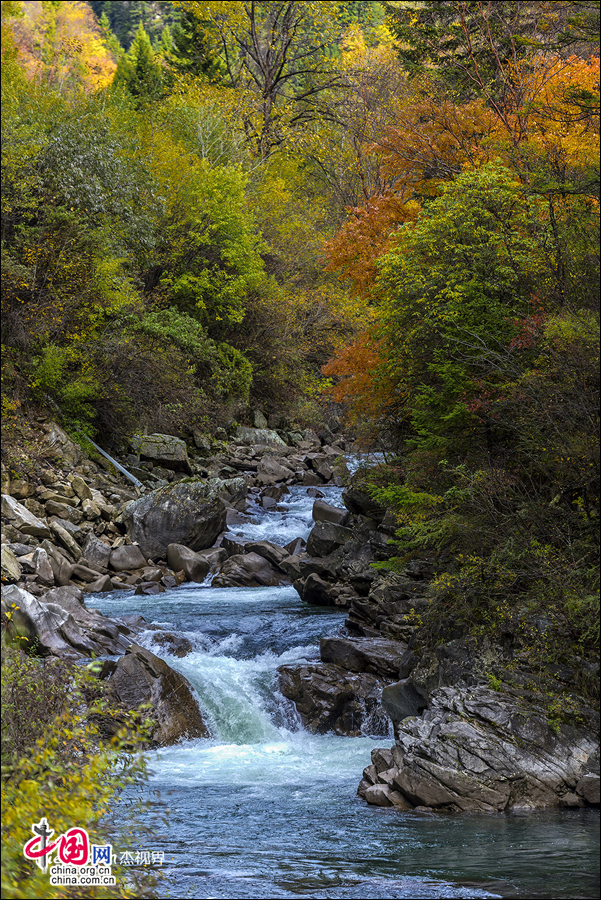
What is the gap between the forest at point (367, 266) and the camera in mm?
10938

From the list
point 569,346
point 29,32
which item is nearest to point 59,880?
point 569,346

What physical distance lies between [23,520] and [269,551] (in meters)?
5.75

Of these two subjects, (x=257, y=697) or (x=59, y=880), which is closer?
(x=59, y=880)

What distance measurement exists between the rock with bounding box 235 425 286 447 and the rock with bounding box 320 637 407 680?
56.2 ft

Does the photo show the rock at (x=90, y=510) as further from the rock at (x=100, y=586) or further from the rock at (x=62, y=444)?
the rock at (x=100, y=586)

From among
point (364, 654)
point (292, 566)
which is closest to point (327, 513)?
point (292, 566)

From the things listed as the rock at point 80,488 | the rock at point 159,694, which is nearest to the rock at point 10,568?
the rock at point 159,694

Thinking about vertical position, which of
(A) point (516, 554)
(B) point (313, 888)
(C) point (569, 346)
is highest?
(C) point (569, 346)

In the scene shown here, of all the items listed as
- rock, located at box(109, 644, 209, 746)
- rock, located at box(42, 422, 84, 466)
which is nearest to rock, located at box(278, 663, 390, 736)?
rock, located at box(109, 644, 209, 746)

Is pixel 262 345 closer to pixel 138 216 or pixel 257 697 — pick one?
pixel 138 216

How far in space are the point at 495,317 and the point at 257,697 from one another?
7.14m

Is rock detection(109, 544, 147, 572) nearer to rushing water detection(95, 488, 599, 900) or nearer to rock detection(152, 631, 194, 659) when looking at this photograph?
rushing water detection(95, 488, 599, 900)

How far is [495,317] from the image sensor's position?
1282 centimetres

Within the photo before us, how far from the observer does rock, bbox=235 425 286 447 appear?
30562 mm
